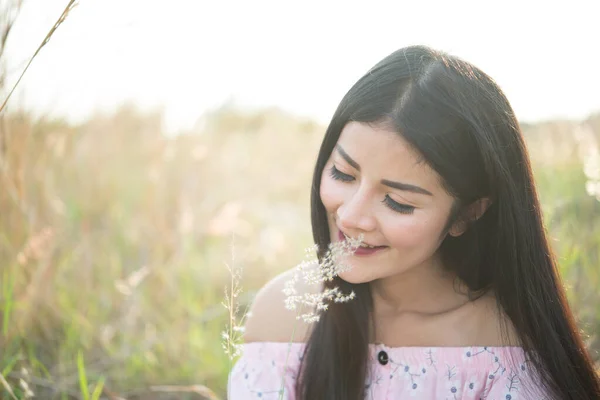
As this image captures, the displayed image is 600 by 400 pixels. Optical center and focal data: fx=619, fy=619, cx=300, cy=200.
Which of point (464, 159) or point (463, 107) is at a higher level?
point (463, 107)

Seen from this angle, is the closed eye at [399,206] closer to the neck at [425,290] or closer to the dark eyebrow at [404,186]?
the dark eyebrow at [404,186]

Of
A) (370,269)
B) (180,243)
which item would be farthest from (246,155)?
(370,269)

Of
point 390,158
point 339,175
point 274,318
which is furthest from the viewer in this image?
point 274,318

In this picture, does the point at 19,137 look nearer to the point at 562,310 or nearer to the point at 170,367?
the point at 170,367

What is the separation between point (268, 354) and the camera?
220cm

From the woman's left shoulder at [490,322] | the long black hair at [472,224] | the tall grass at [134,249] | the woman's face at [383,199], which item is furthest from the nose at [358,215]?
the tall grass at [134,249]

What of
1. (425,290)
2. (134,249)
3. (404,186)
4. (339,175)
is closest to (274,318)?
(425,290)

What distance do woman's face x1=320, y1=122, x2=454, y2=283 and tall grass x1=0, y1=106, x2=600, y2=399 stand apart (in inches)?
33.3

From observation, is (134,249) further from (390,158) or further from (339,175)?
(390,158)

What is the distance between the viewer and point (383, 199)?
1.73m

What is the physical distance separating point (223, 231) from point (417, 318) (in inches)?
58.2

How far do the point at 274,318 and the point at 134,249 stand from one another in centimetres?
162

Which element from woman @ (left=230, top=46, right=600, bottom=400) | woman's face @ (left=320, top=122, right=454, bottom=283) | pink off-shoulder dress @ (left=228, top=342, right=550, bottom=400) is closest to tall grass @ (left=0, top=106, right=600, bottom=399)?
pink off-shoulder dress @ (left=228, top=342, right=550, bottom=400)

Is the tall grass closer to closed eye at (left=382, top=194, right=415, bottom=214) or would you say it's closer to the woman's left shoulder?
the woman's left shoulder
